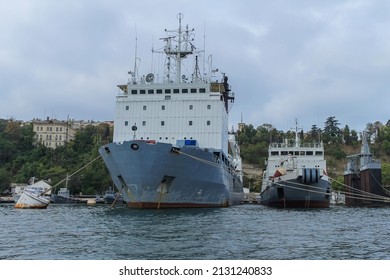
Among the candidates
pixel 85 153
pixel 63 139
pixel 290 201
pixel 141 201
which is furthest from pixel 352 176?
pixel 63 139

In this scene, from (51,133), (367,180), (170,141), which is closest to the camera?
(170,141)

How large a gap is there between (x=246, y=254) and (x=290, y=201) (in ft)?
87.9

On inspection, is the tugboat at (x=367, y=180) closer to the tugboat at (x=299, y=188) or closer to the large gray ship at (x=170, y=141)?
the tugboat at (x=299, y=188)

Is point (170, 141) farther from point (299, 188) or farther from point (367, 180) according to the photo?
point (367, 180)

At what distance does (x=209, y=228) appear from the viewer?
16.4 m

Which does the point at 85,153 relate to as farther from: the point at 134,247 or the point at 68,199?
the point at 134,247

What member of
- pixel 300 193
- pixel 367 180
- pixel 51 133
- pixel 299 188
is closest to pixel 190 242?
pixel 299 188

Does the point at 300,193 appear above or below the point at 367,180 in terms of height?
below

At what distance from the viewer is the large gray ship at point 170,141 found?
26.4 m

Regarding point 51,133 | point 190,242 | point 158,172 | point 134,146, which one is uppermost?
point 51,133

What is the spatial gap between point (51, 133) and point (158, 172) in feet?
298

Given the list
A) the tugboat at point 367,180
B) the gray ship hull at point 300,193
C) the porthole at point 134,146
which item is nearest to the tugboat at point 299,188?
the gray ship hull at point 300,193

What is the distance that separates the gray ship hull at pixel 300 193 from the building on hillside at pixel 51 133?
81.8 metres

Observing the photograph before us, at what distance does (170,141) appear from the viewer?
32.3m
